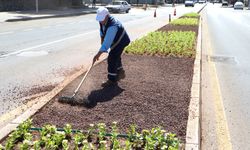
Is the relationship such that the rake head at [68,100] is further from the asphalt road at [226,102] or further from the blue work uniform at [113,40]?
the asphalt road at [226,102]

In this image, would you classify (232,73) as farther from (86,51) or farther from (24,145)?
(24,145)

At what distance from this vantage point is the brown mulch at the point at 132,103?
17.3 ft

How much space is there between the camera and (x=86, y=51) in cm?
1320

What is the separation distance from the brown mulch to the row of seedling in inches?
12.4

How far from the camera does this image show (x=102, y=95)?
6.55 metres

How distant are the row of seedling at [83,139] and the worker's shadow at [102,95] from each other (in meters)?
1.19

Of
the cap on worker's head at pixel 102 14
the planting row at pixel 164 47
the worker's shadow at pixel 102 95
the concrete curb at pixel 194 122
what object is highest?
the cap on worker's head at pixel 102 14

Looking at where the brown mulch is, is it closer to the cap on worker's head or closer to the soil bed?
the soil bed

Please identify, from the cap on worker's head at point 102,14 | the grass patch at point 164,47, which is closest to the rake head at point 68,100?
the cap on worker's head at point 102,14

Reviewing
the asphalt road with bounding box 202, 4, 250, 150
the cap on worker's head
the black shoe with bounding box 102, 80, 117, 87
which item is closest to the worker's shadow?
the black shoe with bounding box 102, 80, 117, 87


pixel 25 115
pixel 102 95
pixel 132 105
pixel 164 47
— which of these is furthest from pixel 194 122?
pixel 164 47

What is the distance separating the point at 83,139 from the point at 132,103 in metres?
1.77

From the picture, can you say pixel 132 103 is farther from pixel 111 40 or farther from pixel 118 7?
pixel 118 7

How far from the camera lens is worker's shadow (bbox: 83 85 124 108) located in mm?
6012
